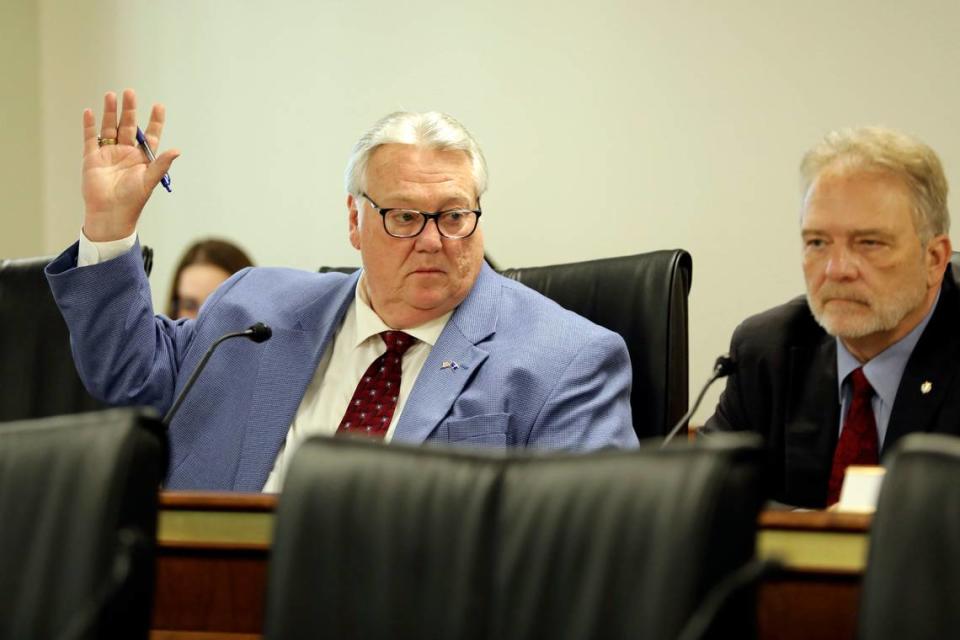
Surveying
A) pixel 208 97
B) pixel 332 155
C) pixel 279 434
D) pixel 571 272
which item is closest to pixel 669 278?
pixel 571 272

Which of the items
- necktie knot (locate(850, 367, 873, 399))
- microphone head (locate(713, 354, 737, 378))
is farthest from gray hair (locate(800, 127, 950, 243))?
microphone head (locate(713, 354, 737, 378))

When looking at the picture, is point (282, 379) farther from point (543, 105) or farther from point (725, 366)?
point (543, 105)

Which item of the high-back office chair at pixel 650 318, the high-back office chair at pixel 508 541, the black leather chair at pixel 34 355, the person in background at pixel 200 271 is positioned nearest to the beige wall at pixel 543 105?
the person in background at pixel 200 271

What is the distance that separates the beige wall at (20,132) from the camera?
15.2 feet

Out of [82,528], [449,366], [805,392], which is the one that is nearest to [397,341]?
[449,366]

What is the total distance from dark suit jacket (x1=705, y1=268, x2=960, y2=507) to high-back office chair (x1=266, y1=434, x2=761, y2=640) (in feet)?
4.07

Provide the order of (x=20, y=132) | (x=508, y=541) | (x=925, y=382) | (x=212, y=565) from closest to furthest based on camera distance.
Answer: (x=508, y=541) → (x=212, y=565) → (x=925, y=382) → (x=20, y=132)

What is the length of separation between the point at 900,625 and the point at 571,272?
71.9 inches

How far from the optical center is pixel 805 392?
2428 millimetres

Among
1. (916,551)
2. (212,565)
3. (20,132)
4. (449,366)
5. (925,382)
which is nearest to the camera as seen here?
(916,551)

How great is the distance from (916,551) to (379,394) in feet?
5.39

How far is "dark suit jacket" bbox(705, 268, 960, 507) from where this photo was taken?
7.41 feet

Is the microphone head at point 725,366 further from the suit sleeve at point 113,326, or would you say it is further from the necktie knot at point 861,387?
the suit sleeve at point 113,326

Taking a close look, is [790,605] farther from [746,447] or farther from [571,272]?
[571,272]
